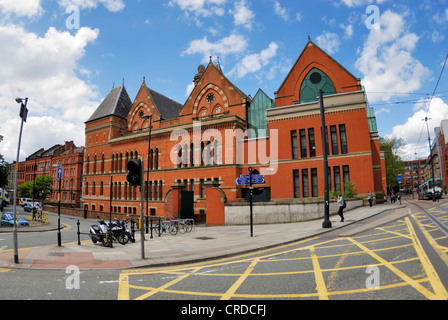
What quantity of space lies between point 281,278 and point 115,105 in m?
45.0

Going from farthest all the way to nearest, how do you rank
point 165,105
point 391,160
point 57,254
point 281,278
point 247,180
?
point 391,160 < point 165,105 < point 247,180 < point 57,254 < point 281,278

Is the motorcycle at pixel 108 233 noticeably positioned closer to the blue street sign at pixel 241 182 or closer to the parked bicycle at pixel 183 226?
the parked bicycle at pixel 183 226

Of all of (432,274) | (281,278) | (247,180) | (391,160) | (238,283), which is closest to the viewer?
(432,274)

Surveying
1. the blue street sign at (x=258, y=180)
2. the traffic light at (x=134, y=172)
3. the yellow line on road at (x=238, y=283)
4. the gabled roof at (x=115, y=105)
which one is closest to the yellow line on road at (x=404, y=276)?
the yellow line on road at (x=238, y=283)

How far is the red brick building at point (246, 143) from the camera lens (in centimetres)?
2427

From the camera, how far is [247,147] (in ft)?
99.0

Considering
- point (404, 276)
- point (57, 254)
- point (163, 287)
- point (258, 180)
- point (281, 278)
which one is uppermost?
point (258, 180)

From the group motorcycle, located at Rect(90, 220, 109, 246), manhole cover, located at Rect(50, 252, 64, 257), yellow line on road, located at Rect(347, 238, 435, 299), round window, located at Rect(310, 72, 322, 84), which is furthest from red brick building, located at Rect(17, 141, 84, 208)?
yellow line on road, located at Rect(347, 238, 435, 299)

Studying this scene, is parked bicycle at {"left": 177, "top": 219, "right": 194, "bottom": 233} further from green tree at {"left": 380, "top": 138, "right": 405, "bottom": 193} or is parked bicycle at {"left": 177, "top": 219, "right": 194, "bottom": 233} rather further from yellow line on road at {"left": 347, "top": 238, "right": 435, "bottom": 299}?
green tree at {"left": 380, "top": 138, "right": 405, "bottom": 193}

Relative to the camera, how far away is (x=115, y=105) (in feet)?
146

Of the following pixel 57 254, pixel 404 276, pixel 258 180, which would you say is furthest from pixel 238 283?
pixel 258 180

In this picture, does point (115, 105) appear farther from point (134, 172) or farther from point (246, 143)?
point (134, 172)

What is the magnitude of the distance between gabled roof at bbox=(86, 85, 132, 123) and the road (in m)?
40.4
